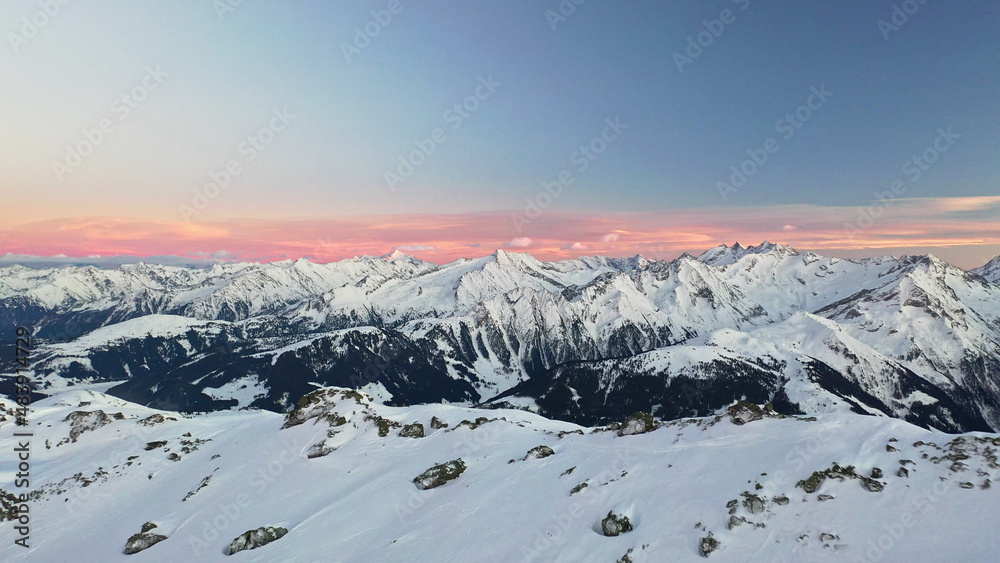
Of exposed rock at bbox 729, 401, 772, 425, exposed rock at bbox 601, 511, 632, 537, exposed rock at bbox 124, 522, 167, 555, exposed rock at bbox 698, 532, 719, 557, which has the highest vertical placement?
exposed rock at bbox 729, 401, 772, 425

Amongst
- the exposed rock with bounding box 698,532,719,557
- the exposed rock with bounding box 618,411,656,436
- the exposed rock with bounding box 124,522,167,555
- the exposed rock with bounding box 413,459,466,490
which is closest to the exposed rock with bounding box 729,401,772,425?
the exposed rock with bounding box 618,411,656,436

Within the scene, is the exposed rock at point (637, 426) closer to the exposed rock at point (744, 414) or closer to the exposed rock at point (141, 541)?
the exposed rock at point (744, 414)

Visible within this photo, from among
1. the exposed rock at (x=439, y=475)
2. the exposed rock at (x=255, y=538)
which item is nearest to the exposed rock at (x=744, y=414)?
the exposed rock at (x=439, y=475)

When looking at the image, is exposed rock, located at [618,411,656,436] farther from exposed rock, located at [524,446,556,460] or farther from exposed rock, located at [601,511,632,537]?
exposed rock, located at [601,511,632,537]

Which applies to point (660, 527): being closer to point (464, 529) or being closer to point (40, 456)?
point (464, 529)

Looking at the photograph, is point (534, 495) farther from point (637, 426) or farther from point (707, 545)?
point (637, 426)

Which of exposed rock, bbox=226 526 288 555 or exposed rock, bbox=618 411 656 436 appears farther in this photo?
exposed rock, bbox=618 411 656 436

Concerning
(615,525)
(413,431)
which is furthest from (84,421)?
(615,525)

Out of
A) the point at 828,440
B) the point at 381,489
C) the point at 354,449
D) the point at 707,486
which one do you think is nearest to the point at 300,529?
the point at 381,489

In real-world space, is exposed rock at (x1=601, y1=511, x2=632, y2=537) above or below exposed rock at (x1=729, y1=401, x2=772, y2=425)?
below
